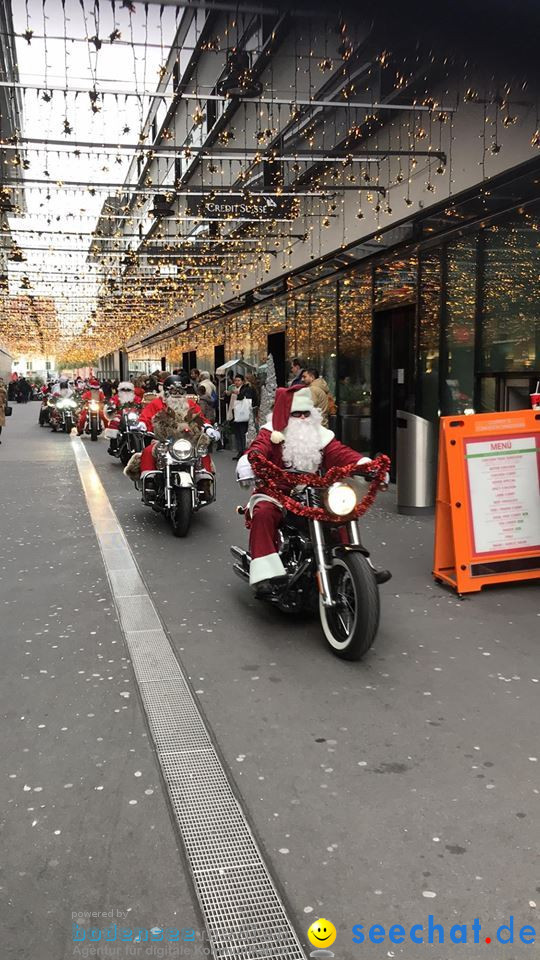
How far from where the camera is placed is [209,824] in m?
2.95

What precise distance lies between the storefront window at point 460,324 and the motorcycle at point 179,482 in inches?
147

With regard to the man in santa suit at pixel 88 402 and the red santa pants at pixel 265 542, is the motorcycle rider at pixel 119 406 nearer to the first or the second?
the man in santa suit at pixel 88 402

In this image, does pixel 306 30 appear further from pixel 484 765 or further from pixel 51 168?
pixel 484 765

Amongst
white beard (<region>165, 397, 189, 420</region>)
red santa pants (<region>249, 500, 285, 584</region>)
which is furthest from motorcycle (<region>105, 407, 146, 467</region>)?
red santa pants (<region>249, 500, 285, 584</region>)

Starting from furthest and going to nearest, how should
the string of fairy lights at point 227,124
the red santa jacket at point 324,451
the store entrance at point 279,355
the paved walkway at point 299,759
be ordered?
the store entrance at point 279,355 → the string of fairy lights at point 227,124 → the red santa jacket at point 324,451 → the paved walkway at point 299,759

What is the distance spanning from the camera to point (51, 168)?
47.2 feet

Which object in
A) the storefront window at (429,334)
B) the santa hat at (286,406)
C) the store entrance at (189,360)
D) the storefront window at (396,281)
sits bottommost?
the santa hat at (286,406)

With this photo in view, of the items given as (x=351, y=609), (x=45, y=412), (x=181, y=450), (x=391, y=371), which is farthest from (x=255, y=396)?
(x=45, y=412)

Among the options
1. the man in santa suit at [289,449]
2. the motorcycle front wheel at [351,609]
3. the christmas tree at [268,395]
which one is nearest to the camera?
the motorcycle front wheel at [351,609]

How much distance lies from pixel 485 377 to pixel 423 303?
2129 mm

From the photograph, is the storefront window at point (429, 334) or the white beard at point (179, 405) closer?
the white beard at point (179, 405)

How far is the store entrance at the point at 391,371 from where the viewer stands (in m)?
12.5

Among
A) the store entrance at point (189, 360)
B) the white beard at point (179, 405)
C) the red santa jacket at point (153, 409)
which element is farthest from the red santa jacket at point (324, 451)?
the store entrance at point (189, 360)

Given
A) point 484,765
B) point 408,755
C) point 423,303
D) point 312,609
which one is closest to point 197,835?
point 408,755
